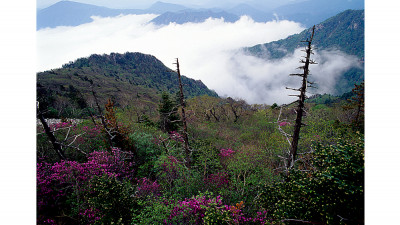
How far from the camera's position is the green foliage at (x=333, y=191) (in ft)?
13.3

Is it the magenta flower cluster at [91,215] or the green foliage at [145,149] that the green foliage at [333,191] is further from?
the green foliage at [145,149]

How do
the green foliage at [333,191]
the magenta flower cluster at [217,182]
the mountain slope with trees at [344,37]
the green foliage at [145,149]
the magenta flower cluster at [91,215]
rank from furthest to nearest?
1. the mountain slope with trees at [344,37]
2. the green foliage at [145,149]
3. the magenta flower cluster at [217,182]
4. the magenta flower cluster at [91,215]
5. the green foliage at [333,191]

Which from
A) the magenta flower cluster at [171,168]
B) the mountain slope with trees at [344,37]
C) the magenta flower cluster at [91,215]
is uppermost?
the mountain slope with trees at [344,37]

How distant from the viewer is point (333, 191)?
452 cm

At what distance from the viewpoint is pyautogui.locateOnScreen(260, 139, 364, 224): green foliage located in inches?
160

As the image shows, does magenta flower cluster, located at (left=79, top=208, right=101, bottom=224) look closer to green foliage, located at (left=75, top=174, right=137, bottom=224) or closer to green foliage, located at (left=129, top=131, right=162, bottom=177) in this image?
green foliage, located at (left=75, top=174, right=137, bottom=224)

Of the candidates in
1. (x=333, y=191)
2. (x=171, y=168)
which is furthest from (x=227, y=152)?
(x=333, y=191)

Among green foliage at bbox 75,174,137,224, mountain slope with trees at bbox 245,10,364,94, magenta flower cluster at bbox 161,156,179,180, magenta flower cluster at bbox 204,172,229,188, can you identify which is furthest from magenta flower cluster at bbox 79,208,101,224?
mountain slope with trees at bbox 245,10,364,94

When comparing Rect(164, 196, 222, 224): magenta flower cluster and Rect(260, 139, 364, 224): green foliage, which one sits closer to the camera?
Rect(260, 139, 364, 224): green foliage

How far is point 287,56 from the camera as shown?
17950 cm

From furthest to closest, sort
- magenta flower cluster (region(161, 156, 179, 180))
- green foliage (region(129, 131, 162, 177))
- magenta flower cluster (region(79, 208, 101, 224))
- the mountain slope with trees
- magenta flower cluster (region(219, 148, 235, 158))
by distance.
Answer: the mountain slope with trees, green foliage (region(129, 131, 162, 177)), magenta flower cluster (region(219, 148, 235, 158)), magenta flower cluster (region(161, 156, 179, 180)), magenta flower cluster (region(79, 208, 101, 224))

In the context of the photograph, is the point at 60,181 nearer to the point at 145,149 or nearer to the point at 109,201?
the point at 109,201

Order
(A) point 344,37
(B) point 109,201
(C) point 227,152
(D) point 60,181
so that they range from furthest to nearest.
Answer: (A) point 344,37 < (C) point 227,152 < (D) point 60,181 < (B) point 109,201

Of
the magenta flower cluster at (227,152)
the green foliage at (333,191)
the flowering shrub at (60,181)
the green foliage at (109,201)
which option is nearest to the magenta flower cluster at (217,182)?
the magenta flower cluster at (227,152)
